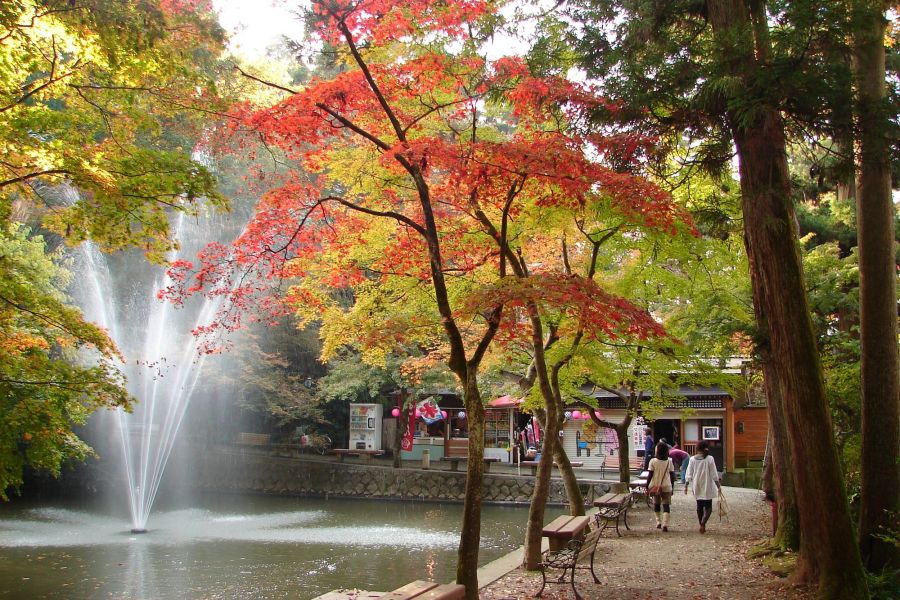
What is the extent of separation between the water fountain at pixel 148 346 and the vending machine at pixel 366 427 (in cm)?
690

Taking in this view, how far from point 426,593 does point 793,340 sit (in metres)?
4.10

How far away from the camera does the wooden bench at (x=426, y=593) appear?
17.4 ft

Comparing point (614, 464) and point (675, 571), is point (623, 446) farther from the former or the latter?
point (614, 464)

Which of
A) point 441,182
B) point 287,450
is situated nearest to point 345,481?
point 287,450

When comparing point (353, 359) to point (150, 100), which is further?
point (353, 359)

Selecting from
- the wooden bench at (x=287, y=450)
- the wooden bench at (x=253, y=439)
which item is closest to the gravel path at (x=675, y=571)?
the wooden bench at (x=287, y=450)

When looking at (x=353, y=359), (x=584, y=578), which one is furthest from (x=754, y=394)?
(x=584, y=578)

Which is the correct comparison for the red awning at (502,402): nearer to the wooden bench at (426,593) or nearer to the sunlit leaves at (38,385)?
the sunlit leaves at (38,385)

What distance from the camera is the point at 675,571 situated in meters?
8.80

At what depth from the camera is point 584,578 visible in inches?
335

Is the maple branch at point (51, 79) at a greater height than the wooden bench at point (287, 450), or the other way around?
the maple branch at point (51, 79)

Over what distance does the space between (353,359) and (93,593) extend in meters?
16.4

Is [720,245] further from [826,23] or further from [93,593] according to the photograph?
[93,593]

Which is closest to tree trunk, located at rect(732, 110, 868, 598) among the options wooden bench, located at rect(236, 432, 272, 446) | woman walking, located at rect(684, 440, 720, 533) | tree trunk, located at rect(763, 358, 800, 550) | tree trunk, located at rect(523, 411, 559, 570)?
tree trunk, located at rect(763, 358, 800, 550)
